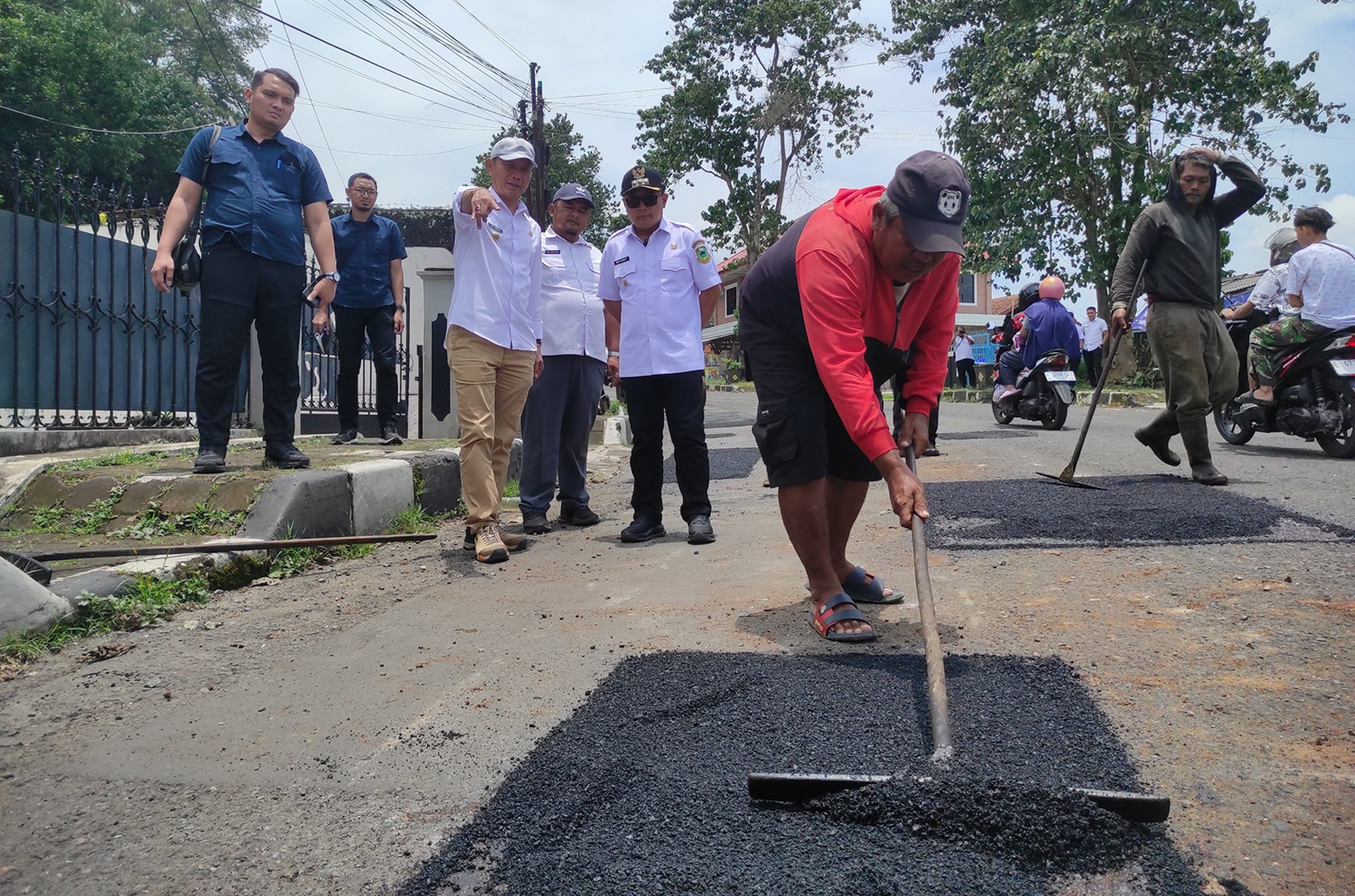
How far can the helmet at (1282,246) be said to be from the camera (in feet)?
26.0

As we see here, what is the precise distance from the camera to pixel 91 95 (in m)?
28.5

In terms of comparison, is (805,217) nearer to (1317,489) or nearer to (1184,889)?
(1184,889)

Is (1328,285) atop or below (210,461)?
atop

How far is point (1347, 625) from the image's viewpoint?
9.49 ft

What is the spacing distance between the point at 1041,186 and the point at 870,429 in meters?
19.1

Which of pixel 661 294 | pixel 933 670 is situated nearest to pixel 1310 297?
pixel 661 294

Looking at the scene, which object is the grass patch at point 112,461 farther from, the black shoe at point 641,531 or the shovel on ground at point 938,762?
the shovel on ground at point 938,762

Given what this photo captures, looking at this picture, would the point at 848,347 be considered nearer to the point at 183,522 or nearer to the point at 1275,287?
the point at 183,522

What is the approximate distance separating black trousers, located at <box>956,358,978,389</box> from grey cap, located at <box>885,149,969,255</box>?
21925mm

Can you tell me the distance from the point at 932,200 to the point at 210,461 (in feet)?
11.3

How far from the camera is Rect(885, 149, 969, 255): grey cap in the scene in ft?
8.80

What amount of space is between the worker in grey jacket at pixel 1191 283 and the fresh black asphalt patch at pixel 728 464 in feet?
9.70

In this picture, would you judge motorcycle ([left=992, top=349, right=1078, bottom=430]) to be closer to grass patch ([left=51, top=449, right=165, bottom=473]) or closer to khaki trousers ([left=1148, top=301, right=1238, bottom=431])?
khaki trousers ([left=1148, top=301, right=1238, bottom=431])

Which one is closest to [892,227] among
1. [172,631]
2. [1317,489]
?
[172,631]
